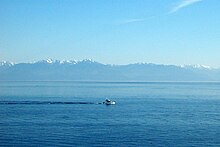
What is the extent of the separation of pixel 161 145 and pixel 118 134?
32.6ft

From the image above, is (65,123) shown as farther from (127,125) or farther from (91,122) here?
(127,125)

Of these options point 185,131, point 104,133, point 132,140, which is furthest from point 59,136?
point 185,131

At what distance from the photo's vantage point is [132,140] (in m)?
59.9

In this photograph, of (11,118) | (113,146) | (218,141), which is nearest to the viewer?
(113,146)

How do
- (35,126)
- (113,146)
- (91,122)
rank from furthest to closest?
(91,122) → (35,126) → (113,146)

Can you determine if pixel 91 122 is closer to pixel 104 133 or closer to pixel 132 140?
pixel 104 133

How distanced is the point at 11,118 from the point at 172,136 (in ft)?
122

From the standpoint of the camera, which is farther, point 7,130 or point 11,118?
point 11,118

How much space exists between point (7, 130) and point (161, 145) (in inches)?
1093

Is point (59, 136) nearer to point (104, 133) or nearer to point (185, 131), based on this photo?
point (104, 133)

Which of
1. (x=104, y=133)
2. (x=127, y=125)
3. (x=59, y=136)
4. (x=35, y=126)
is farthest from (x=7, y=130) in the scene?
(x=127, y=125)

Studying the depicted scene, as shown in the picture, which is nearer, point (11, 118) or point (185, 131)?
point (185, 131)

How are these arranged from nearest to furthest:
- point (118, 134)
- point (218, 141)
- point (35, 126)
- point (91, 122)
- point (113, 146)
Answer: point (113, 146) < point (218, 141) < point (118, 134) < point (35, 126) < point (91, 122)

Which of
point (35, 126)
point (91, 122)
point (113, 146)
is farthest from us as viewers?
point (91, 122)
